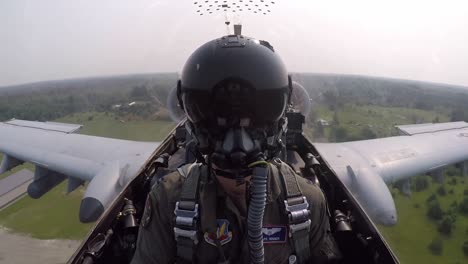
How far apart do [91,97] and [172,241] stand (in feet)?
121

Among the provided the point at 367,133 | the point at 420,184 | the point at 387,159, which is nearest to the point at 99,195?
the point at 387,159

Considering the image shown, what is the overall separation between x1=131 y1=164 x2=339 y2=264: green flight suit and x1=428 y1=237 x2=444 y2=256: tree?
366 inches

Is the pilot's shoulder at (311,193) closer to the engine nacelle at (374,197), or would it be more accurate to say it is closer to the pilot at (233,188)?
the pilot at (233,188)

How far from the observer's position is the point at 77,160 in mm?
7137

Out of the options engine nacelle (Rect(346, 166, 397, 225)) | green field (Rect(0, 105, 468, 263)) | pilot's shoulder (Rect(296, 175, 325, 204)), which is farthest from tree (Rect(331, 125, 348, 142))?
pilot's shoulder (Rect(296, 175, 325, 204))

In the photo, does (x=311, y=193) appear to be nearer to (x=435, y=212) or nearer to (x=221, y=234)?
(x=221, y=234)

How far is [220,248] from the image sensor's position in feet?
5.04

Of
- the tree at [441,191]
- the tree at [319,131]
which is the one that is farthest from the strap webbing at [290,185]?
the tree at [319,131]

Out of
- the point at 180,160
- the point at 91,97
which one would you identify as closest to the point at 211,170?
the point at 180,160

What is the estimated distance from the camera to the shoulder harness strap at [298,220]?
1568 mm

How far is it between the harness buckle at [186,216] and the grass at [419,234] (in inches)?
346

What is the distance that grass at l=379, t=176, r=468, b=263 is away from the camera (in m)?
8.55

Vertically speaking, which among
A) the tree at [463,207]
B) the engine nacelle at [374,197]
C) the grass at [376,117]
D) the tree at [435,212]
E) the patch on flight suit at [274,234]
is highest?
the patch on flight suit at [274,234]

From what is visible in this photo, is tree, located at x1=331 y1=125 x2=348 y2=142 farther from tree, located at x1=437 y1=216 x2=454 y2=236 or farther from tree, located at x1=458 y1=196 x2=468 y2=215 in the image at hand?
tree, located at x1=437 y1=216 x2=454 y2=236
